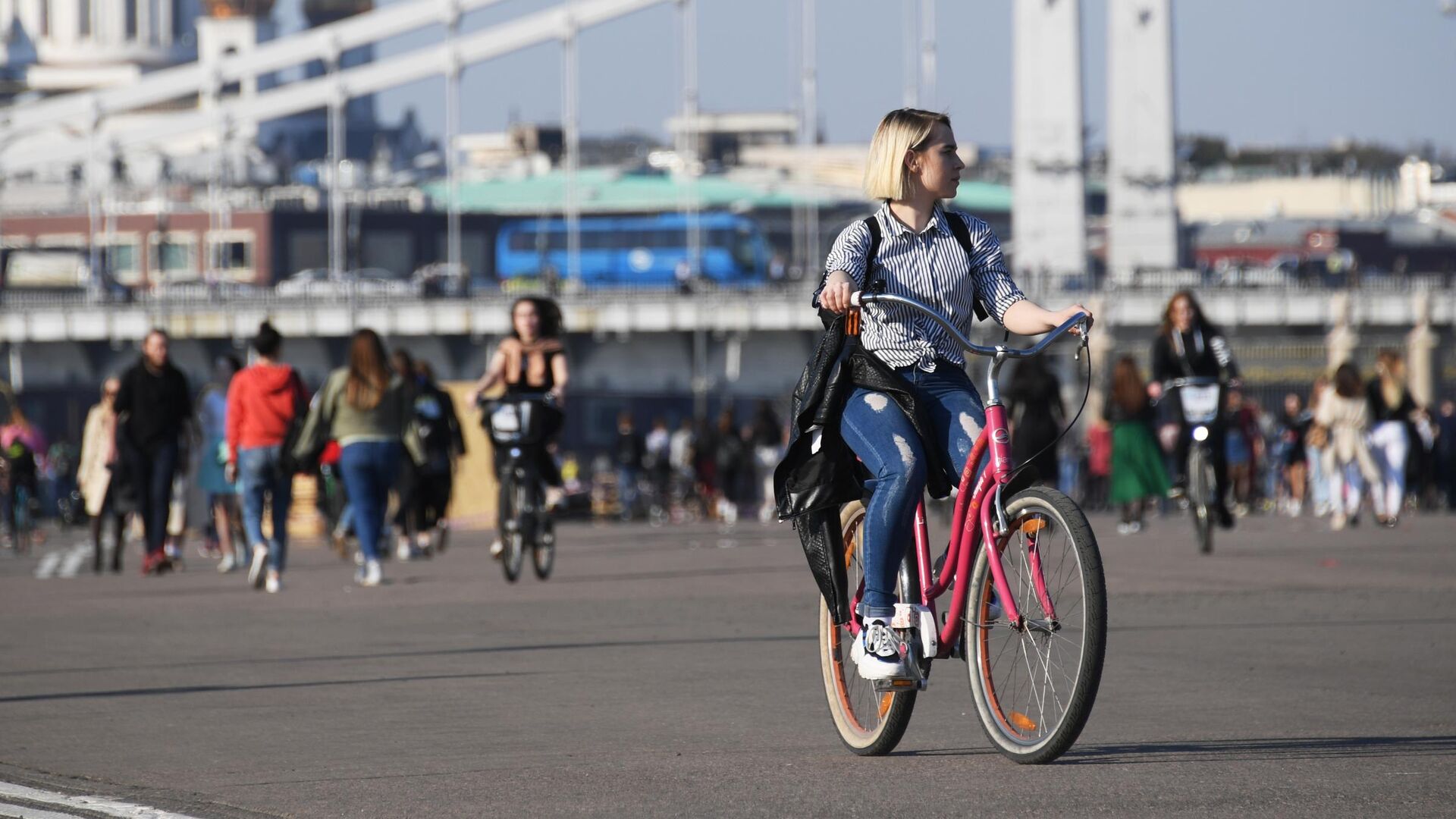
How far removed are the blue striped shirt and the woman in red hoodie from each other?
27.6ft

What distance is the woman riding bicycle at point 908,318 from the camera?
5.75 metres

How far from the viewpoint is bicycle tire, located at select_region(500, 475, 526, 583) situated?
13211 mm

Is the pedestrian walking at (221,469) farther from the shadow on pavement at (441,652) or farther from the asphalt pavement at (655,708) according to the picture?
the shadow on pavement at (441,652)

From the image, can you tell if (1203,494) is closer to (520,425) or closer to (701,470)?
(520,425)

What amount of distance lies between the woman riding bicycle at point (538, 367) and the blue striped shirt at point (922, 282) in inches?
304

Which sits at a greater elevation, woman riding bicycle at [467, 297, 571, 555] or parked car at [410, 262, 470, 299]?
parked car at [410, 262, 470, 299]

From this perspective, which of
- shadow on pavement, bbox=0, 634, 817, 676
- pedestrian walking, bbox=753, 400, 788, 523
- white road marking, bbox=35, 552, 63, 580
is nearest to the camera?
shadow on pavement, bbox=0, 634, 817, 676

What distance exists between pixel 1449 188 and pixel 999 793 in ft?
41.5

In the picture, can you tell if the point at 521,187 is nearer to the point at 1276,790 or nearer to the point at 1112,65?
the point at 1112,65

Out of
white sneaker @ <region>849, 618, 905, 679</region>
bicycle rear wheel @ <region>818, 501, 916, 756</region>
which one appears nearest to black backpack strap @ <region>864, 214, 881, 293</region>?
bicycle rear wheel @ <region>818, 501, 916, 756</region>

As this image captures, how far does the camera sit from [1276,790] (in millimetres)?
5160

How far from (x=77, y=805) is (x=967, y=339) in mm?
2331

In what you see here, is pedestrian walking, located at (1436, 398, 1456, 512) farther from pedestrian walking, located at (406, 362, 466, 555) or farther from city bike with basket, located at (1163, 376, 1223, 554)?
pedestrian walking, located at (406, 362, 466, 555)

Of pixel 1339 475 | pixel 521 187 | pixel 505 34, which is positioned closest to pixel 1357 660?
pixel 1339 475
